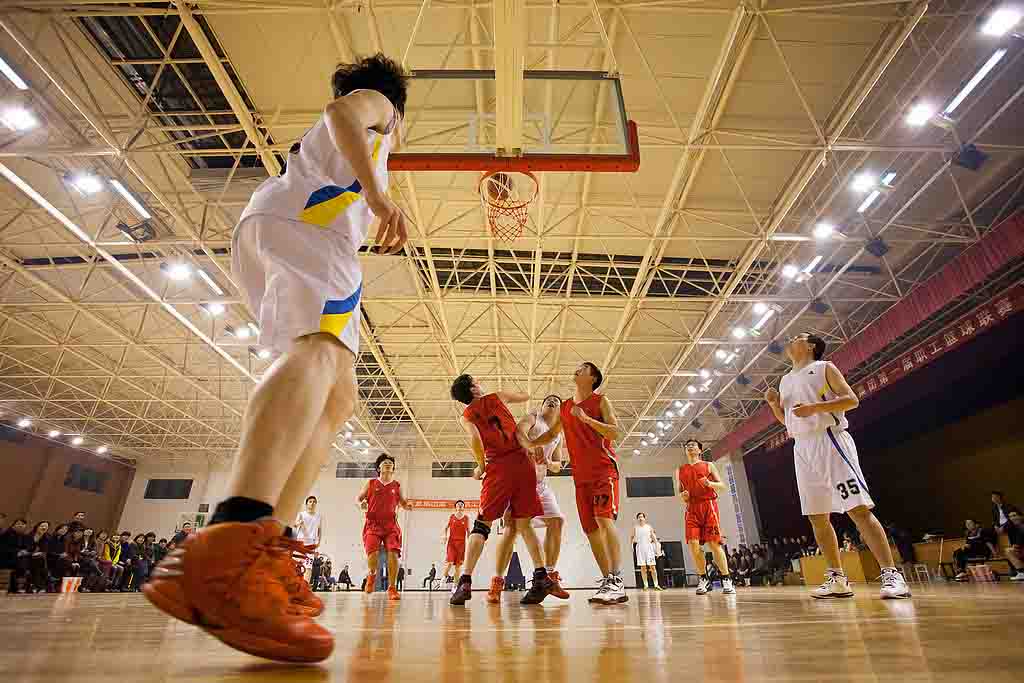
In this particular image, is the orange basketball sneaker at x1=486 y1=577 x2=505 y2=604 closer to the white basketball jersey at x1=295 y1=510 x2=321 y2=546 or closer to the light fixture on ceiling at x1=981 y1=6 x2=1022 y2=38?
the white basketball jersey at x1=295 y1=510 x2=321 y2=546

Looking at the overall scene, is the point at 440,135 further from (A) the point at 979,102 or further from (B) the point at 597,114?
(A) the point at 979,102

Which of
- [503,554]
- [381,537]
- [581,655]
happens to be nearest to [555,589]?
[503,554]

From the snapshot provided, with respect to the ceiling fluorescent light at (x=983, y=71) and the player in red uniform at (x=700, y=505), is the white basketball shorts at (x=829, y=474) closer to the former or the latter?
the player in red uniform at (x=700, y=505)

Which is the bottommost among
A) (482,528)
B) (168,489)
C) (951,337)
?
(482,528)

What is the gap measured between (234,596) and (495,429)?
3.22m

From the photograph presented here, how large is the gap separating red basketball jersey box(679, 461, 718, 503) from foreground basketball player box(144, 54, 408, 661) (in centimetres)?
578

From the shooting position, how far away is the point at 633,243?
11617 millimetres

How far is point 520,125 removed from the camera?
5.59m

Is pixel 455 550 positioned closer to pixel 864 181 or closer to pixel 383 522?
pixel 383 522

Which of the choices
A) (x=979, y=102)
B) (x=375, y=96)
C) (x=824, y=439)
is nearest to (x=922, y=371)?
(x=979, y=102)

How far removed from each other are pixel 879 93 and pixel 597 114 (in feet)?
14.4

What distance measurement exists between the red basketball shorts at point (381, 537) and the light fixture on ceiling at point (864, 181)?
886 centimetres

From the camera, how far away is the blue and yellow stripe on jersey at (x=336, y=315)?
1347 millimetres

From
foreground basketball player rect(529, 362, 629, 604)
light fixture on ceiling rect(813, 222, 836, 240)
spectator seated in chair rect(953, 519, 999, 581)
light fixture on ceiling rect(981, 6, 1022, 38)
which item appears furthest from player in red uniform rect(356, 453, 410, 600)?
spectator seated in chair rect(953, 519, 999, 581)
